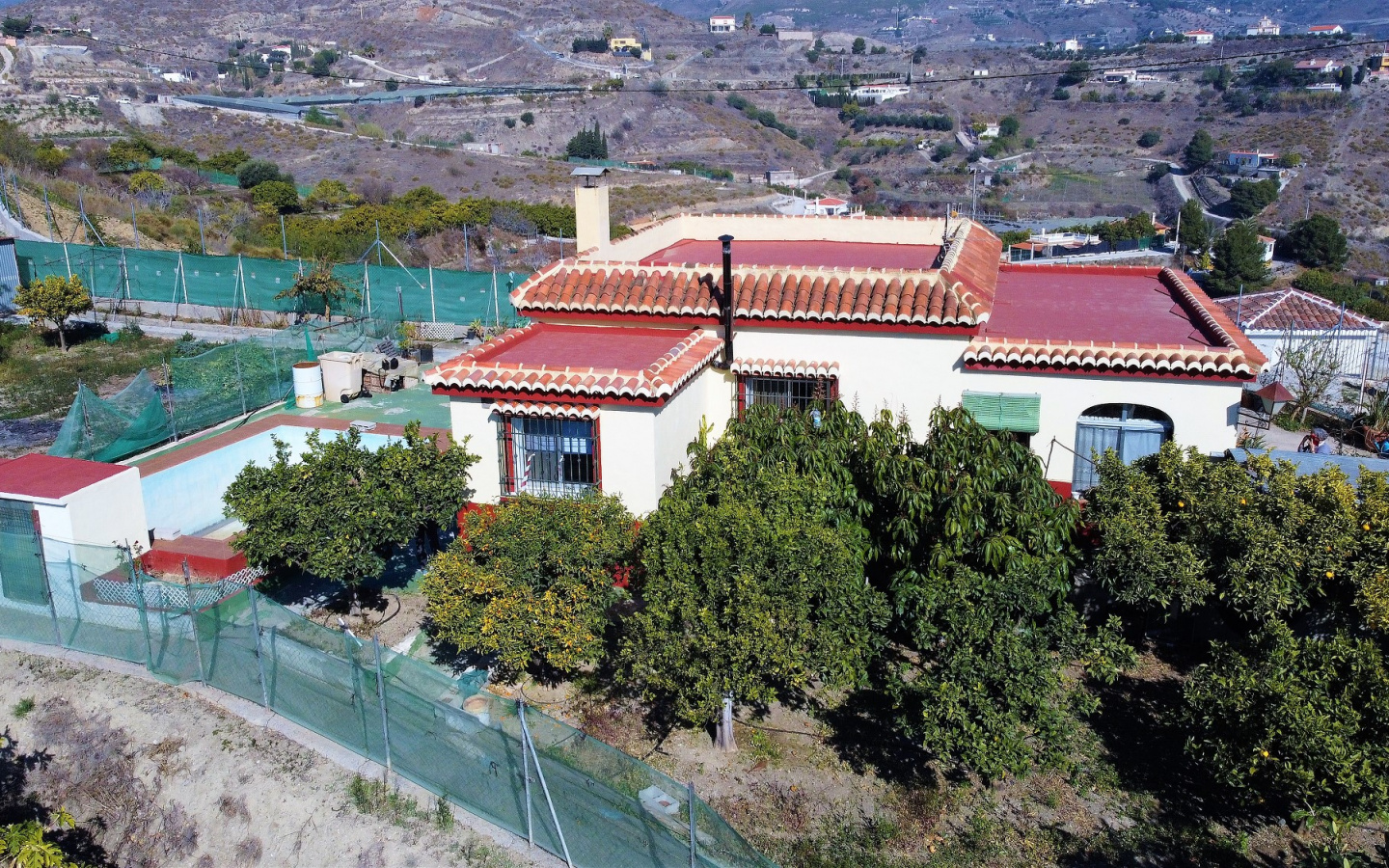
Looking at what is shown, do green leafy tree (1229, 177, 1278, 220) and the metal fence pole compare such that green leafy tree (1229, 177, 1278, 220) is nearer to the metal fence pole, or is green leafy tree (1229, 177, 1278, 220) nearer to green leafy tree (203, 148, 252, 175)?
green leafy tree (203, 148, 252, 175)

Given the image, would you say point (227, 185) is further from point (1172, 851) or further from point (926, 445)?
point (1172, 851)

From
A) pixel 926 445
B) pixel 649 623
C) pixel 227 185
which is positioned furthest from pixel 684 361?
pixel 227 185

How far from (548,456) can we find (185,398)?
10487 millimetres

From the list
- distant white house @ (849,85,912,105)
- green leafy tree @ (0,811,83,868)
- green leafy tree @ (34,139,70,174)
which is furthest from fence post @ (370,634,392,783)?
distant white house @ (849,85,912,105)

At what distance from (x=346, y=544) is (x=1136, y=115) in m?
145

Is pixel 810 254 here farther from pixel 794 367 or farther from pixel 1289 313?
pixel 1289 313

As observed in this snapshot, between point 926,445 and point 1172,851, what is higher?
point 926,445

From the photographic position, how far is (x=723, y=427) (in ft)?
53.5

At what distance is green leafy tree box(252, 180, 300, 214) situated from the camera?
192 ft

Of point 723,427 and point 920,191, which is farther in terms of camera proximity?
point 920,191

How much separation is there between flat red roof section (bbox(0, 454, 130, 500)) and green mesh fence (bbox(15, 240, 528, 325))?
670 inches

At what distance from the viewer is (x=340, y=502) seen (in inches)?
523

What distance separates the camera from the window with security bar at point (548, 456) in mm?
14555

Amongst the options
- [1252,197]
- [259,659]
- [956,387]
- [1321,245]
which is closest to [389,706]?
[259,659]
